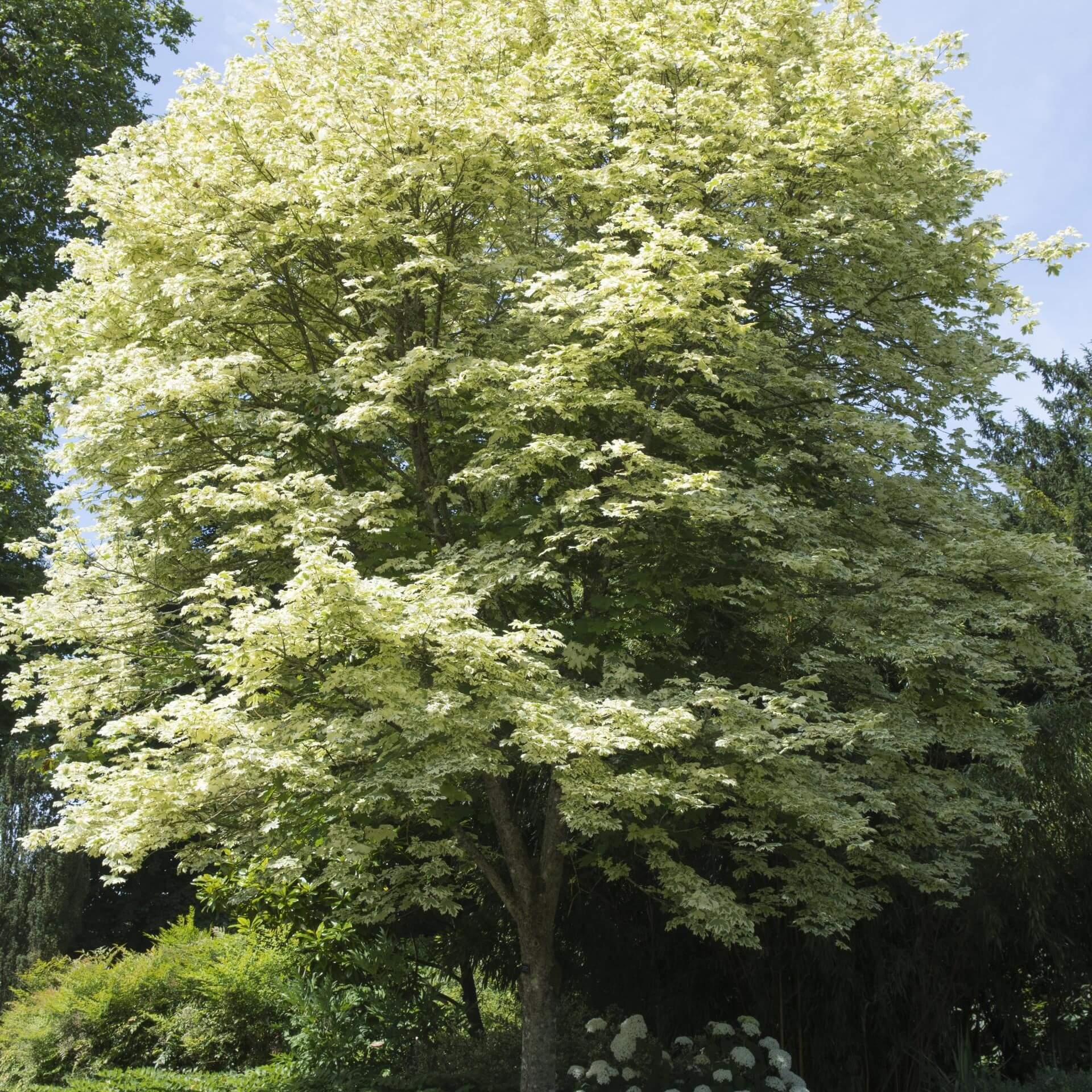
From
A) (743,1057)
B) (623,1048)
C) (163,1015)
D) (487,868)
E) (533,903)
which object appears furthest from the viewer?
(163,1015)

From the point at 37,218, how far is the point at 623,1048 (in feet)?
52.3

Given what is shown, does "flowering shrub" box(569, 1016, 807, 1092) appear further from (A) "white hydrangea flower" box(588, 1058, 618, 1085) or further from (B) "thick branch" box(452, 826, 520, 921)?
(B) "thick branch" box(452, 826, 520, 921)

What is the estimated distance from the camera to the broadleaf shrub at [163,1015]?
29.5ft

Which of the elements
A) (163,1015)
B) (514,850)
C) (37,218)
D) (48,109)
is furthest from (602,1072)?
(48,109)

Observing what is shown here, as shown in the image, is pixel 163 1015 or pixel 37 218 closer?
pixel 163 1015

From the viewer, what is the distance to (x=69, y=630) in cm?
713

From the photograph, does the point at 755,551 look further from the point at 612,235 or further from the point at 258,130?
the point at 258,130

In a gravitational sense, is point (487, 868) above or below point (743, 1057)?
above

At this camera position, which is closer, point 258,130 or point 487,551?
point 487,551

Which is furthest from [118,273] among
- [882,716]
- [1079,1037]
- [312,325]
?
[1079,1037]

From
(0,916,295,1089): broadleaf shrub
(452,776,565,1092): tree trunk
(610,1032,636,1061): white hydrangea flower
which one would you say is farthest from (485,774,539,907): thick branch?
(0,916,295,1089): broadleaf shrub

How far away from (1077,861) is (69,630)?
8211 mm

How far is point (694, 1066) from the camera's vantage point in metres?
6.86

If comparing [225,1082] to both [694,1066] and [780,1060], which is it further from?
Answer: [780,1060]
